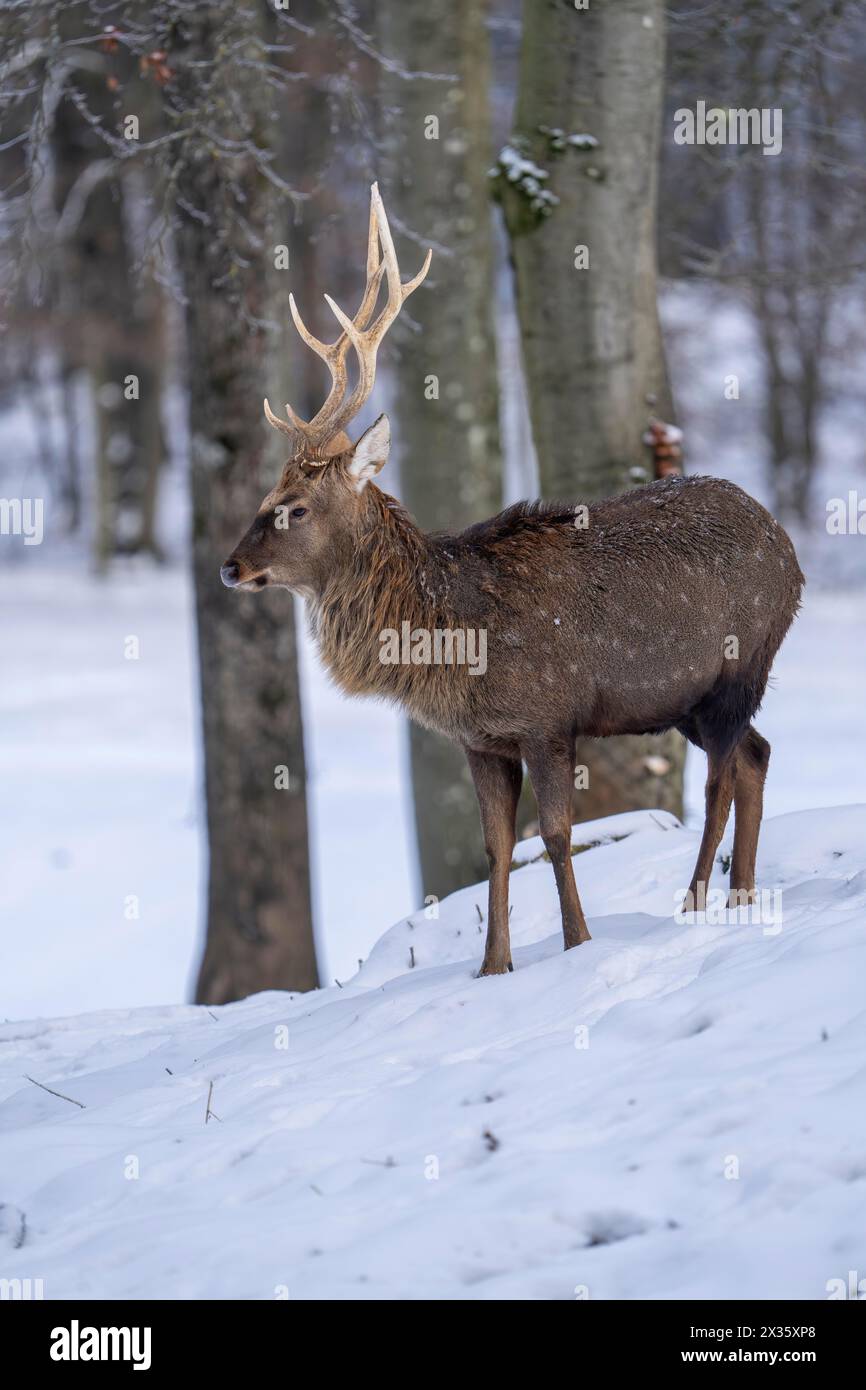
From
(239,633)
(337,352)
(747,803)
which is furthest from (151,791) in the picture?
(747,803)

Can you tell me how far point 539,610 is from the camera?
5.70 m

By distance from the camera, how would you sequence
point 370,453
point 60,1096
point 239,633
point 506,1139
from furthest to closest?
point 239,633 < point 370,453 < point 60,1096 < point 506,1139

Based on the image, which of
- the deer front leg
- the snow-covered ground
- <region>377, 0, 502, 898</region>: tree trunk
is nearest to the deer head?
the deer front leg

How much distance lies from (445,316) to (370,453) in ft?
15.2

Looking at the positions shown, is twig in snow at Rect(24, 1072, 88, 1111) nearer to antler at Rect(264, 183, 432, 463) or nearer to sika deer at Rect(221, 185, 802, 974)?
sika deer at Rect(221, 185, 802, 974)

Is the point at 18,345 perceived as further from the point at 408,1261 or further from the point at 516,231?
the point at 408,1261

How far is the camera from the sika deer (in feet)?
18.6

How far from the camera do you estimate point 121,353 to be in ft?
86.4

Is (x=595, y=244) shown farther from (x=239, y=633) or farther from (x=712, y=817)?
(x=712, y=817)

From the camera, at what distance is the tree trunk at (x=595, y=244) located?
782 centimetres

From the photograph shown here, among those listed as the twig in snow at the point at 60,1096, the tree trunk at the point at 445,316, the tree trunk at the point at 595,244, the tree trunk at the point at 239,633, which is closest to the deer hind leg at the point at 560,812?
the twig in snow at the point at 60,1096

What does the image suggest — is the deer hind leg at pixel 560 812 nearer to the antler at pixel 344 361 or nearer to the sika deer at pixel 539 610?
the sika deer at pixel 539 610
